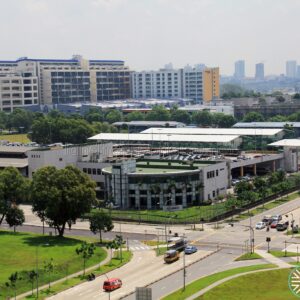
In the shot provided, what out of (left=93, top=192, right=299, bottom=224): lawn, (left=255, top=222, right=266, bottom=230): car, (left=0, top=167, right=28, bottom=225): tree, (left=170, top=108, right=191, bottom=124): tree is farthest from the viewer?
(left=170, top=108, right=191, bottom=124): tree

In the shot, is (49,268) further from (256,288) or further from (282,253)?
(282,253)

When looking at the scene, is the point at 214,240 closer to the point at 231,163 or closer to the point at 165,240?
the point at 165,240

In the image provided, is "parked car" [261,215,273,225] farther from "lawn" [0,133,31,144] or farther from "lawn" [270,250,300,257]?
"lawn" [0,133,31,144]

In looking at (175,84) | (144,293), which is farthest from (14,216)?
(175,84)

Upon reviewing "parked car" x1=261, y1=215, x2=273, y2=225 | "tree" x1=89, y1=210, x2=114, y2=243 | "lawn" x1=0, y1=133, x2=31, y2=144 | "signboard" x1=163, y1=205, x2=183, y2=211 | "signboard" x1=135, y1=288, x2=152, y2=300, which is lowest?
"parked car" x1=261, y1=215, x2=273, y2=225

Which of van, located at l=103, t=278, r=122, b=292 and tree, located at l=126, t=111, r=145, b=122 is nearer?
van, located at l=103, t=278, r=122, b=292

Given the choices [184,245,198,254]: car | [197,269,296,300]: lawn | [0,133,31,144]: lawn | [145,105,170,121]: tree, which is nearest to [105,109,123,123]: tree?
[145,105,170,121]: tree

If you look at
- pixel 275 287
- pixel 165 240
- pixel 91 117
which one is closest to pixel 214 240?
pixel 165 240
